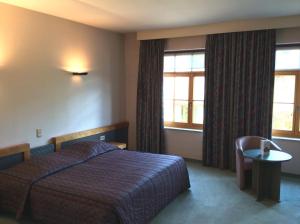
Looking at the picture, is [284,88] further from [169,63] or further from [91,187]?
[91,187]

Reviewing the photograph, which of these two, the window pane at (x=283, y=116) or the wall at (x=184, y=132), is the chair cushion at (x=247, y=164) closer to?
the wall at (x=184, y=132)

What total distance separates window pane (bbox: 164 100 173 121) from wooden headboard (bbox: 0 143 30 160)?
271 cm

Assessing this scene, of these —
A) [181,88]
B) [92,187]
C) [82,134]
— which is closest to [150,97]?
[181,88]

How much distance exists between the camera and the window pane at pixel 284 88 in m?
4.33

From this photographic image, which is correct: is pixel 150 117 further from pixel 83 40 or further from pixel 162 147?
pixel 83 40

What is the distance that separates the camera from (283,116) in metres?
4.45

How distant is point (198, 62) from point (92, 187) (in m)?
3.16

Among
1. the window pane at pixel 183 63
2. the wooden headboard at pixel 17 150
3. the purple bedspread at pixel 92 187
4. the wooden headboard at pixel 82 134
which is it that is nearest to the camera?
the purple bedspread at pixel 92 187

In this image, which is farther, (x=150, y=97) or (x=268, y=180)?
(x=150, y=97)

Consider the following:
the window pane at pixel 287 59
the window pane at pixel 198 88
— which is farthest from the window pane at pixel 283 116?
the window pane at pixel 198 88

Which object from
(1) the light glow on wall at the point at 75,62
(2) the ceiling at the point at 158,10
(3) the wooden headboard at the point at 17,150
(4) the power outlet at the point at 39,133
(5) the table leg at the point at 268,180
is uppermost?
(2) the ceiling at the point at 158,10

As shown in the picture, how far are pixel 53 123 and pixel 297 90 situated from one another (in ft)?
12.5

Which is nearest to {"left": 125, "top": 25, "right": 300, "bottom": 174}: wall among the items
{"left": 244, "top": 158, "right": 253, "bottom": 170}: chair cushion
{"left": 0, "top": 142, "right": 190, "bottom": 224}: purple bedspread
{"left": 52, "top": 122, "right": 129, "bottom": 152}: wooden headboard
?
{"left": 52, "top": 122, "right": 129, "bottom": 152}: wooden headboard

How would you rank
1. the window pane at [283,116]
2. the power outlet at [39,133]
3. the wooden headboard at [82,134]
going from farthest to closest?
the window pane at [283,116], the wooden headboard at [82,134], the power outlet at [39,133]
